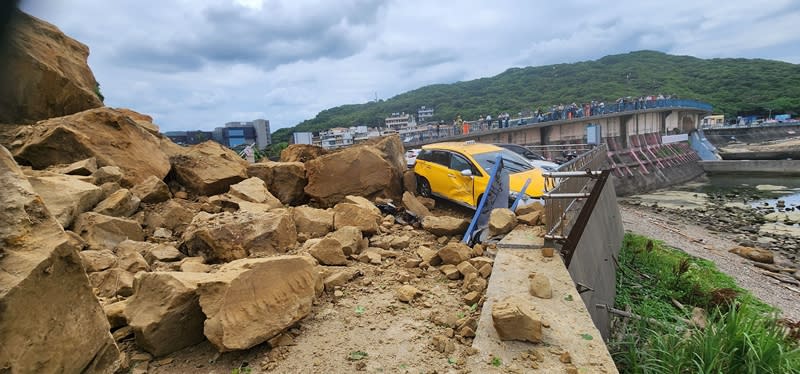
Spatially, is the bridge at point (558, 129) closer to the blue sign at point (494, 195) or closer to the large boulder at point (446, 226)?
the blue sign at point (494, 195)

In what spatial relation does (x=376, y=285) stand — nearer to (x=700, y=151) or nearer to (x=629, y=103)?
(x=629, y=103)

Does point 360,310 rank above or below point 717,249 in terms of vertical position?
above

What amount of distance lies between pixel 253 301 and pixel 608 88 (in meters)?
117

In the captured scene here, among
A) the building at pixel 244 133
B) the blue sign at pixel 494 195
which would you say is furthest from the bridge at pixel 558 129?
the building at pixel 244 133

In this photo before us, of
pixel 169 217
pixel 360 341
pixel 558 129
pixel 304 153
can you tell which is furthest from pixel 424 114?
pixel 360 341

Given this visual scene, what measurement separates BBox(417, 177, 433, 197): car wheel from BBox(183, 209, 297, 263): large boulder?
15.9ft

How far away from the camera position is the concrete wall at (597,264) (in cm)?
478

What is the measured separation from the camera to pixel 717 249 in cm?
1243

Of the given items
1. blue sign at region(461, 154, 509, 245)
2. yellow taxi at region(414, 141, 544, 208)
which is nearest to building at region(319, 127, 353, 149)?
yellow taxi at region(414, 141, 544, 208)

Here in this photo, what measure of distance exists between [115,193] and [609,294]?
7.83 m

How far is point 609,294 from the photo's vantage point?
633cm

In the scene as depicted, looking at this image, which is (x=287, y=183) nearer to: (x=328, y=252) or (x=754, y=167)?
(x=328, y=252)

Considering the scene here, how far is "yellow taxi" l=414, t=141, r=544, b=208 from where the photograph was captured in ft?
26.6

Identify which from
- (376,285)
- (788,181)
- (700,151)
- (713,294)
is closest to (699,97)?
(700,151)
